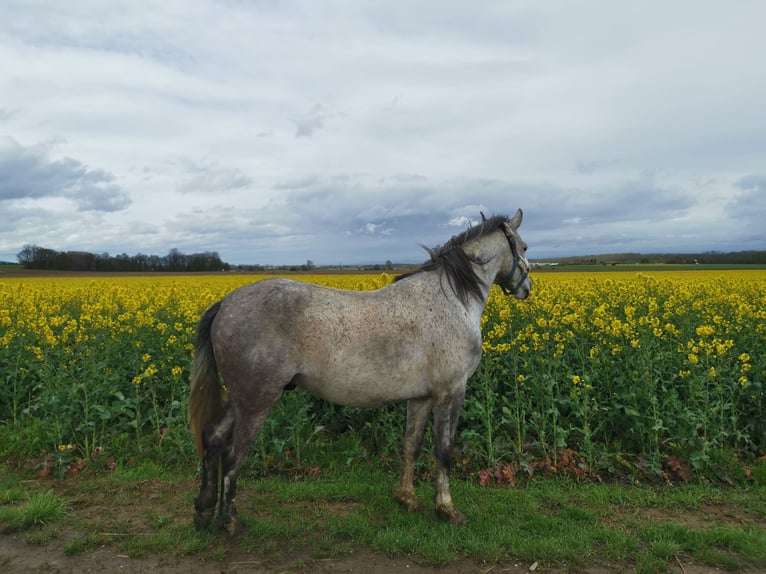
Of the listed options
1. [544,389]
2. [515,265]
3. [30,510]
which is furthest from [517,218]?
[30,510]

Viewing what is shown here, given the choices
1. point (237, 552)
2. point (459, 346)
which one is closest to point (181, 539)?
point (237, 552)

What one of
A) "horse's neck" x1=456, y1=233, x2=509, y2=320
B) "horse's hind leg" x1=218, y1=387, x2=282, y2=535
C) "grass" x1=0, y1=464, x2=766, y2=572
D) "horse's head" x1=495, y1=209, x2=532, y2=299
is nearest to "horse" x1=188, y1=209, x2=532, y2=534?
"horse's hind leg" x1=218, y1=387, x2=282, y2=535

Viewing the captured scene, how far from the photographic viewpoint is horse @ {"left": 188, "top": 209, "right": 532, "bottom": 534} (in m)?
3.88

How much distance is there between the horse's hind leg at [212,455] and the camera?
4.05 metres

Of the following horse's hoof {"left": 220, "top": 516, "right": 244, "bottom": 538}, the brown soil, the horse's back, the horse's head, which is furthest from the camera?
the horse's head

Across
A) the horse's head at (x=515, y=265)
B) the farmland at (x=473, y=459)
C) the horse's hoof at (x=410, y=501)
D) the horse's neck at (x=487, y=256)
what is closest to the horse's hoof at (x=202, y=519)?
the farmland at (x=473, y=459)

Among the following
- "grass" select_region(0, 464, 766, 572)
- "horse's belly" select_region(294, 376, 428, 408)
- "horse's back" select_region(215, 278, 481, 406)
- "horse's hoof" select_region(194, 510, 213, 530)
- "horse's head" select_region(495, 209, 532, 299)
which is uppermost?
"horse's head" select_region(495, 209, 532, 299)

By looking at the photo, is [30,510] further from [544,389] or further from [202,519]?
[544,389]

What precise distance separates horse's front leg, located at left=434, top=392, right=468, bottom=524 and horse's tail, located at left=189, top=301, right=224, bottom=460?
2.04 meters

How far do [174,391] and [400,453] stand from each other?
3544mm

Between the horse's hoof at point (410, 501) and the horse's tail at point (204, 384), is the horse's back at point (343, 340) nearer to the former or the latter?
the horse's tail at point (204, 384)

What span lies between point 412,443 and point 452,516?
0.77 m

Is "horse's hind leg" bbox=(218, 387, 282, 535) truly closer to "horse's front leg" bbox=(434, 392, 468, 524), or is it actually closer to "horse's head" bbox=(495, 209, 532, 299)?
"horse's front leg" bbox=(434, 392, 468, 524)

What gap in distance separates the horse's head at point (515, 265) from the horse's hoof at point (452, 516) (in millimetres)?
2366
